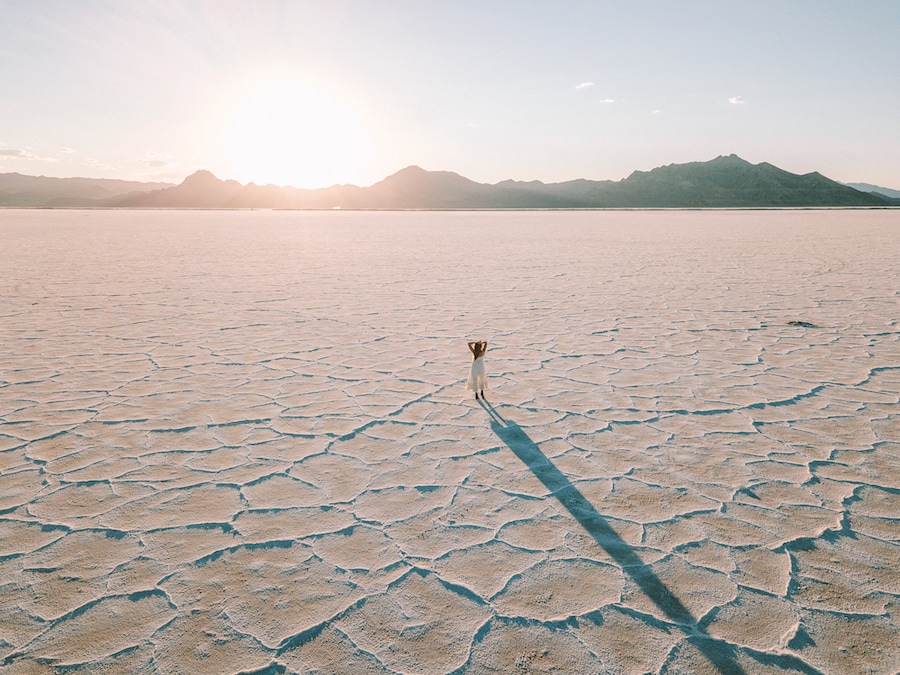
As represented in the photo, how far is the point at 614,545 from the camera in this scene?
2.05m

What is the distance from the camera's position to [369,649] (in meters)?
1.58

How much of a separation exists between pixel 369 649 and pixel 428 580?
339mm

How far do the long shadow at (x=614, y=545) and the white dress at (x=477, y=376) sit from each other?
395mm

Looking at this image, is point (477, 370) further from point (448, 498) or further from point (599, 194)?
point (599, 194)

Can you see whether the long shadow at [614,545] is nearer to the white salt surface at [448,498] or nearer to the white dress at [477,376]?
the white salt surface at [448,498]

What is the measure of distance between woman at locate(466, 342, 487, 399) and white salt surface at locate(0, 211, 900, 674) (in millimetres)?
104

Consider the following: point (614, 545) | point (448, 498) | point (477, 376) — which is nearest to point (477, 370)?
point (477, 376)

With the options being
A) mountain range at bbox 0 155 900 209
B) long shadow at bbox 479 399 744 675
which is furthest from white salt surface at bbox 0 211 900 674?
mountain range at bbox 0 155 900 209

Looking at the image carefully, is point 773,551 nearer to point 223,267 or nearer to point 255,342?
point 255,342

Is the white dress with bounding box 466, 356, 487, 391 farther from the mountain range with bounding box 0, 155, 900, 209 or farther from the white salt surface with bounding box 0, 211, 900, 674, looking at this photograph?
the mountain range with bounding box 0, 155, 900, 209

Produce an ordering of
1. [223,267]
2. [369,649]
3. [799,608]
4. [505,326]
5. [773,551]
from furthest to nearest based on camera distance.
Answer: [223,267] < [505,326] < [773,551] < [799,608] < [369,649]

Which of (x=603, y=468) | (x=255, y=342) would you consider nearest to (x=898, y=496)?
(x=603, y=468)

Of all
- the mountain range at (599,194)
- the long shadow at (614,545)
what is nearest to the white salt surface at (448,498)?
the long shadow at (614,545)

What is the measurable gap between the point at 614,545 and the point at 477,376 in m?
1.61
